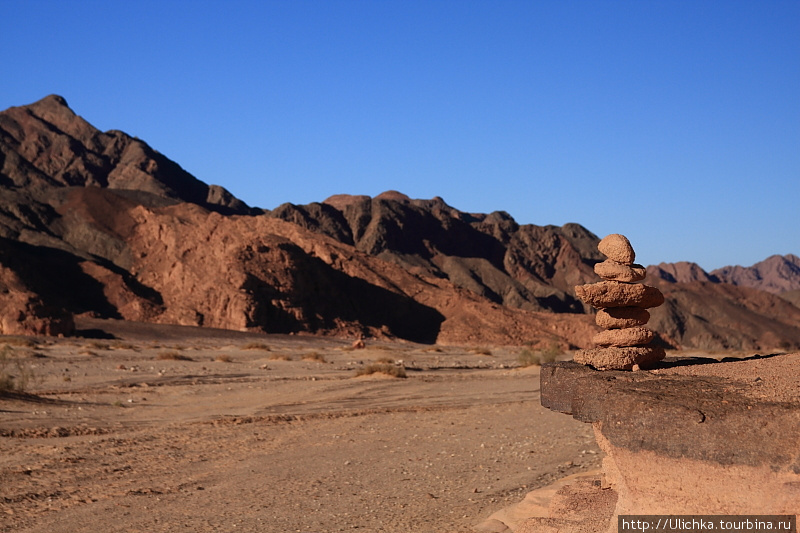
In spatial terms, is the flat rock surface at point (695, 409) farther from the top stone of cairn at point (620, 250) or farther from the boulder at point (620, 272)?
the top stone of cairn at point (620, 250)

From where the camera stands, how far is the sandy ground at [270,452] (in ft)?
27.4

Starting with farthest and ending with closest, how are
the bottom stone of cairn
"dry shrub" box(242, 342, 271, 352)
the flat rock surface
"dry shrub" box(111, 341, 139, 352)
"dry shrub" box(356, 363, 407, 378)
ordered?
"dry shrub" box(242, 342, 271, 352) < "dry shrub" box(111, 341, 139, 352) < "dry shrub" box(356, 363, 407, 378) < the bottom stone of cairn < the flat rock surface

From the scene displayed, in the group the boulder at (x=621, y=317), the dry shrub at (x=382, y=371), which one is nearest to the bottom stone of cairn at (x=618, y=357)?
the boulder at (x=621, y=317)

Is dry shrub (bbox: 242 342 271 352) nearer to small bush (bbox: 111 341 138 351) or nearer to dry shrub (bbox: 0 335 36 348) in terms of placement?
small bush (bbox: 111 341 138 351)

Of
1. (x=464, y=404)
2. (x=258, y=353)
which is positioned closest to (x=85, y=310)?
(x=258, y=353)

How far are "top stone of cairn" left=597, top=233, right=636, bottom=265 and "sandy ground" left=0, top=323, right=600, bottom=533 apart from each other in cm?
301

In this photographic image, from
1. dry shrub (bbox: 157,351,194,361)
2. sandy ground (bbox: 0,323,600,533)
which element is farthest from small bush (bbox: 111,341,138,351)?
sandy ground (bbox: 0,323,600,533)

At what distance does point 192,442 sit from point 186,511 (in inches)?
164

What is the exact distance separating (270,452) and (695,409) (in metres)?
7.68

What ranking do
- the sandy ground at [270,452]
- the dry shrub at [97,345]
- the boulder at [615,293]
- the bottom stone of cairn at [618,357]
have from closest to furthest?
the bottom stone of cairn at [618,357]
the boulder at [615,293]
the sandy ground at [270,452]
the dry shrub at [97,345]

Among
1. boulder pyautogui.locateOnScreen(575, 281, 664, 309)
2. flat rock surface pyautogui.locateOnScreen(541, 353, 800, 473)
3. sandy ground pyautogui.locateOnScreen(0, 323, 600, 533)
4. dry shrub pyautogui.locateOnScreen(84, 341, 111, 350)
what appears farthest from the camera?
dry shrub pyautogui.locateOnScreen(84, 341, 111, 350)

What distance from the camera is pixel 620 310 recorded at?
25.2 ft

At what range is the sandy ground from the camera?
8352 millimetres

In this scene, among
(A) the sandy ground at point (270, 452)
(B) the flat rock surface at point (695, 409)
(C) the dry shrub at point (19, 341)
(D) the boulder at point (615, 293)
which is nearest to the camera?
(B) the flat rock surface at point (695, 409)
